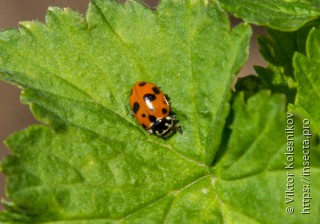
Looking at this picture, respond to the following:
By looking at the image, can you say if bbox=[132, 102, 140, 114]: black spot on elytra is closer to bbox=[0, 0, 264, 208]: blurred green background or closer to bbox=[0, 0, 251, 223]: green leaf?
bbox=[0, 0, 251, 223]: green leaf

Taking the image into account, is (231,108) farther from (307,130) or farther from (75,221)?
(75,221)

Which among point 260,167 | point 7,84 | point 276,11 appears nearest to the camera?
point 260,167

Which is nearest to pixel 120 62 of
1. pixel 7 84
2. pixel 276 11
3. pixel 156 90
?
pixel 156 90

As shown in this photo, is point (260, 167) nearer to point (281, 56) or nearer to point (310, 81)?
point (310, 81)

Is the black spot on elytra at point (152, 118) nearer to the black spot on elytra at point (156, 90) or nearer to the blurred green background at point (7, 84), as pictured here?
Result: the black spot on elytra at point (156, 90)

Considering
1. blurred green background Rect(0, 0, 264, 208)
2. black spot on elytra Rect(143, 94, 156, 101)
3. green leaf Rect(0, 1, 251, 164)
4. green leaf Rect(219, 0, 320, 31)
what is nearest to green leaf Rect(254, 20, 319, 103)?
green leaf Rect(219, 0, 320, 31)

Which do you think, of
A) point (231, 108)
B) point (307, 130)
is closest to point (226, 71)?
point (231, 108)
